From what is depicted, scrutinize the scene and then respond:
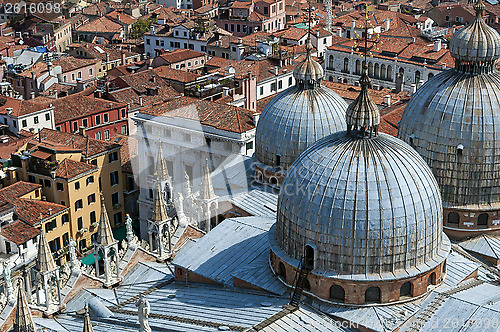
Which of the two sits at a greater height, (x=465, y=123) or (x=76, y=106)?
(x=465, y=123)

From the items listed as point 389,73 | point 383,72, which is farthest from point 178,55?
point 389,73

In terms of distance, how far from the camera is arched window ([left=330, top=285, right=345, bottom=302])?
1036 inches

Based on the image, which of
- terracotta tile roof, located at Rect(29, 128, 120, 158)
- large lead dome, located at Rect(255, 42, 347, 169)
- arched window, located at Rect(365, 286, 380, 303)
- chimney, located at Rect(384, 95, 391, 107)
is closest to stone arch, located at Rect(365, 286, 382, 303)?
arched window, located at Rect(365, 286, 380, 303)

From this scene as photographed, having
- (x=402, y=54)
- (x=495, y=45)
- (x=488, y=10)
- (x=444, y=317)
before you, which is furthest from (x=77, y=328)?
(x=488, y=10)

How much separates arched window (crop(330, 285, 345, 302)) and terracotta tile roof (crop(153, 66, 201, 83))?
41.5 m

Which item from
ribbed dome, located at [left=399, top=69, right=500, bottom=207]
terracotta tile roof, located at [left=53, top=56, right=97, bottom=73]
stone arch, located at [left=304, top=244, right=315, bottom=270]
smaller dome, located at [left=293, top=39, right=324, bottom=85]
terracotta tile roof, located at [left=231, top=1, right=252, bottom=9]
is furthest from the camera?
terracotta tile roof, located at [left=231, top=1, right=252, bottom=9]

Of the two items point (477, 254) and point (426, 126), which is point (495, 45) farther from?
point (477, 254)

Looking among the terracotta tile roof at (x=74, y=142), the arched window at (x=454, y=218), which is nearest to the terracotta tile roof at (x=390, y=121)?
the arched window at (x=454, y=218)

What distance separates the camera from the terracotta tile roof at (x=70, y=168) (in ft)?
152

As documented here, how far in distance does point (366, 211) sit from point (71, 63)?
192 feet

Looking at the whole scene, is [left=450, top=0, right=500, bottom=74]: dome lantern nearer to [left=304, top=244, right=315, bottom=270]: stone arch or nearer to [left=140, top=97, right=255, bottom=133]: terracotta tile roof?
[left=304, top=244, right=315, bottom=270]: stone arch

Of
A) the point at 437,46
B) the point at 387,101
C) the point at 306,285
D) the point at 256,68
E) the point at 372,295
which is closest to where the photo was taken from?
the point at 372,295

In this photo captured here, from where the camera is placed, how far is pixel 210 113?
49250 millimetres

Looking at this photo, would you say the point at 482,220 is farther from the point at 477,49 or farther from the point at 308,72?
the point at 308,72
